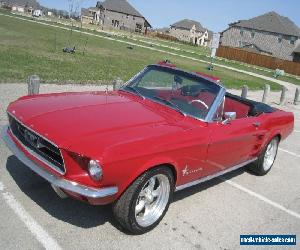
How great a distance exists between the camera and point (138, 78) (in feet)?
19.7

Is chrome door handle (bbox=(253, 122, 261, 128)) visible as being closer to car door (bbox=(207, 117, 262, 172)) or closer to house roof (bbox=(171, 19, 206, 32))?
car door (bbox=(207, 117, 262, 172))

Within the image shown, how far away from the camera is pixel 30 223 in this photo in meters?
4.21

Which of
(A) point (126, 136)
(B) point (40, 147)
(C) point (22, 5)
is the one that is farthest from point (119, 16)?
(A) point (126, 136)

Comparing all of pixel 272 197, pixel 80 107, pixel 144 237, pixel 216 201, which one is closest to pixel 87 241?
pixel 144 237

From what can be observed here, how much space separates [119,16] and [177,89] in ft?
313

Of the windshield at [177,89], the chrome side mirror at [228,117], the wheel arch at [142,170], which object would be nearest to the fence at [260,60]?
the windshield at [177,89]

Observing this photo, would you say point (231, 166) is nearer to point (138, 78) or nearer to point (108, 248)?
point (138, 78)

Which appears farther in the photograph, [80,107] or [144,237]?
[80,107]

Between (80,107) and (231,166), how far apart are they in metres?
2.46

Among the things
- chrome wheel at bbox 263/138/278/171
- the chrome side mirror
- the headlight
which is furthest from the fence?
the headlight

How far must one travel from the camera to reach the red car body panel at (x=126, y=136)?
384 centimetres

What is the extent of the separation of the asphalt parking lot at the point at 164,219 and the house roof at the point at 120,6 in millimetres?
94721

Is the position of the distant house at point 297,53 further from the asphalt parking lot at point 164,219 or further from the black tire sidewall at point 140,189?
the black tire sidewall at point 140,189

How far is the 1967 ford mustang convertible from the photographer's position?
3842 millimetres
